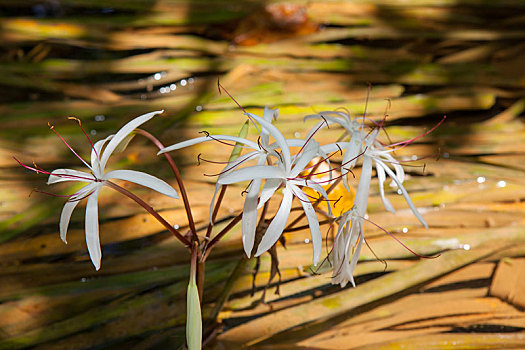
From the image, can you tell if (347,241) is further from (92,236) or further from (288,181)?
(92,236)

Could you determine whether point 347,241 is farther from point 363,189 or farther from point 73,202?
point 73,202

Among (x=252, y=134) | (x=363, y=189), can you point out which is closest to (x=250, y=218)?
(x=363, y=189)

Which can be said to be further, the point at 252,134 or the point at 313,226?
the point at 252,134

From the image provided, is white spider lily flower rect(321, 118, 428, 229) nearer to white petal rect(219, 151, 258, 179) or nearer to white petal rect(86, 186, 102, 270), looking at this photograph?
white petal rect(219, 151, 258, 179)

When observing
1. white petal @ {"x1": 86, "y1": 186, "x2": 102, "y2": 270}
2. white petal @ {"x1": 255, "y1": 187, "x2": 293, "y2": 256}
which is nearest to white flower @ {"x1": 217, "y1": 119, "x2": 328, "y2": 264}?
white petal @ {"x1": 255, "y1": 187, "x2": 293, "y2": 256}

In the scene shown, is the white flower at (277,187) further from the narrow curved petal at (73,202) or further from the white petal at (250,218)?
the narrow curved petal at (73,202)

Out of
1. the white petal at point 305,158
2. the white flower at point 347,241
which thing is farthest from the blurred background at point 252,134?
the white petal at point 305,158

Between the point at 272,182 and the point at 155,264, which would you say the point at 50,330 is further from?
the point at 272,182
